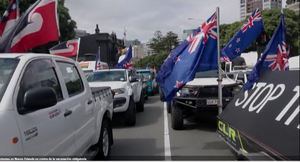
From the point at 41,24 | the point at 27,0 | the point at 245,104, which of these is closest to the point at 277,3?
the point at 245,104

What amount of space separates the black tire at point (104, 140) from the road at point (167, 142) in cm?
30

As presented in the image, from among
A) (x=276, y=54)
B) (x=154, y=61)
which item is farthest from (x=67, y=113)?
(x=154, y=61)

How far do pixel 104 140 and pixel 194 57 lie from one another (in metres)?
2.23

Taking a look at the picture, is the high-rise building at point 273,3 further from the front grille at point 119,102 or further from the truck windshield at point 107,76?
the truck windshield at point 107,76

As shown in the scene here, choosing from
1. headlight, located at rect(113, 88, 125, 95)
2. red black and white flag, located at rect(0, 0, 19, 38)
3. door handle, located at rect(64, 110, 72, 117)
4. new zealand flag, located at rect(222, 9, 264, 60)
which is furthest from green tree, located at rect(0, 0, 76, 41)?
door handle, located at rect(64, 110, 72, 117)

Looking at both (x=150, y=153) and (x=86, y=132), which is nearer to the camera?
(x=86, y=132)

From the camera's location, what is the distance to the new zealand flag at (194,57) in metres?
7.61

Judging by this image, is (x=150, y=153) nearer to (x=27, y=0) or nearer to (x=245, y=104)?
(x=245, y=104)

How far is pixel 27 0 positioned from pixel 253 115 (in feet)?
90.6

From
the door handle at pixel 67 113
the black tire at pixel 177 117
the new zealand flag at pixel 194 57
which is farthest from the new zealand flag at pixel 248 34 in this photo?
the door handle at pixel 67 113

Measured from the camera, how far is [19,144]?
A: 3.44 m

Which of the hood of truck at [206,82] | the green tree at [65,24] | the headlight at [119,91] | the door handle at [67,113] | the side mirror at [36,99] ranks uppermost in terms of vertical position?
the green tree at [65,24]

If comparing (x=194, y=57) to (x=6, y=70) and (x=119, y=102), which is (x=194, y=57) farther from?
(x=6, y=70)

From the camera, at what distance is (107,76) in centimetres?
1248
